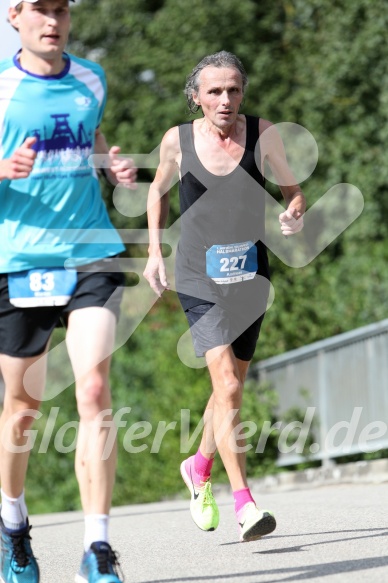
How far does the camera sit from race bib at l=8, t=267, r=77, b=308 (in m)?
5.14

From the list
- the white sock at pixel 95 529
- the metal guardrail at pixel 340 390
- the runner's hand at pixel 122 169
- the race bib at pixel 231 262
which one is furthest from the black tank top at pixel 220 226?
the metal guardrail at pixel 340 390

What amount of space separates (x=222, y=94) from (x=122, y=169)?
4.63 ft

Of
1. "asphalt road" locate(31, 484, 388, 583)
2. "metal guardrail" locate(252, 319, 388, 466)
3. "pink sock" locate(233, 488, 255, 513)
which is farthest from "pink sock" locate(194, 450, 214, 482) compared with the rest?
"metal guardrail" locate(252, 319, 388, 466)

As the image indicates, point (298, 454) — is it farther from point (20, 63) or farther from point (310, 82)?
point (310, 82)

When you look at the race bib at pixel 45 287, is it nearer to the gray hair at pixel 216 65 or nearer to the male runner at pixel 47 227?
the male runner at pixel 47 227

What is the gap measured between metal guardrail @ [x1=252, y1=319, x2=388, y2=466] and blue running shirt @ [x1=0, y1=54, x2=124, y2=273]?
7543 mm

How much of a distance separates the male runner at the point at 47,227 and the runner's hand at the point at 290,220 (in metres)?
1.23

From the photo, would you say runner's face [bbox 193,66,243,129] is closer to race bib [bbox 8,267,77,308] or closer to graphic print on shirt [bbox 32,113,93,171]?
graphic print on shirt [bbox 32,113,93,171]

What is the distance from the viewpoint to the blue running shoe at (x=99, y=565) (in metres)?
4.71

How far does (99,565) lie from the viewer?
15.5ft

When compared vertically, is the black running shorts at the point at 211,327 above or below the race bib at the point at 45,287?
below

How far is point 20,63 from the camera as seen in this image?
5293 mm

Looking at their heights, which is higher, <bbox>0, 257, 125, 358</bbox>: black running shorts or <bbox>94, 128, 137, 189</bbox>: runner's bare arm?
<bbox>94, 128, 137, 189</bbox>: runner's bare arm

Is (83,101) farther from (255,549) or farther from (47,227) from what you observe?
(255,549)
